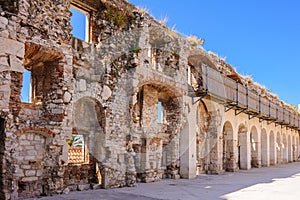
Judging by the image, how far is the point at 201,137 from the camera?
55.0ft

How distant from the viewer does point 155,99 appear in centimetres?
1346

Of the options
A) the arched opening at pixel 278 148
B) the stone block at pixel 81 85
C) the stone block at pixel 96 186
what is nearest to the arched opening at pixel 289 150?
the arched opening at pixel 278 148

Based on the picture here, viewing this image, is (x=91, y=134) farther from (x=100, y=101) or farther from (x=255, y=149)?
(x=255, y=149)

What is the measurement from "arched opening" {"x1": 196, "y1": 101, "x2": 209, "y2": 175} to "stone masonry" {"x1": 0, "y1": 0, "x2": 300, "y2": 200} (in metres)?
0.05

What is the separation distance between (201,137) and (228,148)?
2776 millimetres

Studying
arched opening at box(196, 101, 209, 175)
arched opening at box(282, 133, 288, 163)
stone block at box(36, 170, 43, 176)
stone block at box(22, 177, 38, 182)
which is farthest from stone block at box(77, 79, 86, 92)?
arched opening at box(282, 133, 288, 163)

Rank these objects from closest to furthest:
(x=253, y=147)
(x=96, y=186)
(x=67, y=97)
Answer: (x=67, y=97), (x=96, y=186), (x=253, y=147)

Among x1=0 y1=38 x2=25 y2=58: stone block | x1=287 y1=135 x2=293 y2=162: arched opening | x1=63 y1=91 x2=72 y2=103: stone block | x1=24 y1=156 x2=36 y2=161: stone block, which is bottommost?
x1=287 y1=135 x2=293 y2=162: arched opening

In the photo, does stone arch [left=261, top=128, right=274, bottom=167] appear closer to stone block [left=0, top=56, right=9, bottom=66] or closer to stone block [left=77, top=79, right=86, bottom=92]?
stone block [left=77, top=79, right=86, bottom=92]

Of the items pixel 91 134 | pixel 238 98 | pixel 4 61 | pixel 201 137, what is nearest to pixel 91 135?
pixel 91 134

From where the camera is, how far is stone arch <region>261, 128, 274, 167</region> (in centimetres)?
Result: 2383

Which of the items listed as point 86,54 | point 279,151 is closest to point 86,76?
→ point 86,54

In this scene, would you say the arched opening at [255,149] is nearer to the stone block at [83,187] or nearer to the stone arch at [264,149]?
the stone arch at [264,149]

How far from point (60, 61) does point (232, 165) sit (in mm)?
12971
